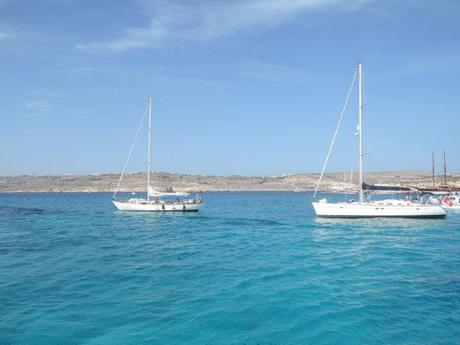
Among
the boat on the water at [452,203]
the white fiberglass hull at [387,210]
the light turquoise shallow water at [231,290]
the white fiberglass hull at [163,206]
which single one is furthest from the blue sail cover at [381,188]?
the white fiberglass hull at [163,206]

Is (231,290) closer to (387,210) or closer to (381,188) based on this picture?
(387,210)

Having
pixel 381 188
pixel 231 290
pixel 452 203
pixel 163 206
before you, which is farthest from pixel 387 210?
pixel 231 290

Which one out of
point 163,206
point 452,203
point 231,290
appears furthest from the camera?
point 452,203

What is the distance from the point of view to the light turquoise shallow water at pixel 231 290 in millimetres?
15078

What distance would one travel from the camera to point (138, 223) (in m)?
57.7

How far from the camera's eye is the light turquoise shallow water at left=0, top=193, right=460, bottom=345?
49.5 feet

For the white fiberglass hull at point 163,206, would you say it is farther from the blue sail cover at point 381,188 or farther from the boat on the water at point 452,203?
the boat on the water at point 452,203

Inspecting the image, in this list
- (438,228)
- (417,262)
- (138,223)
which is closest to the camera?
(417,262)

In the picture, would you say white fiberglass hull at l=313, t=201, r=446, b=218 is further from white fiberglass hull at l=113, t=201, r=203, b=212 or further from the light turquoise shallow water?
white fiberglass hull at l=113, t=201, r=203, b=212

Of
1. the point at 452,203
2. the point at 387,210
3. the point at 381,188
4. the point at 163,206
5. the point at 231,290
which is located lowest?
the point at 231,290

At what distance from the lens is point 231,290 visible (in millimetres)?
20656

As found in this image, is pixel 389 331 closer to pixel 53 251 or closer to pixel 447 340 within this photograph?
pixel 447 340

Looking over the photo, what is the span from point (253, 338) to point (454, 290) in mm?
11152

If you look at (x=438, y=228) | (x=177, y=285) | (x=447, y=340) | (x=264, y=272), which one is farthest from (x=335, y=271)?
(x=438, y=228)
